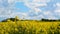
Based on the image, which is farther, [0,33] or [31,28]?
[0,33]

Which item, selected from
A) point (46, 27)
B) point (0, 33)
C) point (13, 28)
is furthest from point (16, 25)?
point (46, 27)

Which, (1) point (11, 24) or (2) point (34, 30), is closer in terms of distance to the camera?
(2) point (34, 30)

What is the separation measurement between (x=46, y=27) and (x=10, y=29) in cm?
213

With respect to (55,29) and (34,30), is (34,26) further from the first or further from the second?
(55,29)

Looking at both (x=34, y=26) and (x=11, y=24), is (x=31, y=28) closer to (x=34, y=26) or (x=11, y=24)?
(x=34, y=26)

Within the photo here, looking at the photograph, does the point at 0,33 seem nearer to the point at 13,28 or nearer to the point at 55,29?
the point at 13,28

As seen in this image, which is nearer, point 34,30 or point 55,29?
point 34,30

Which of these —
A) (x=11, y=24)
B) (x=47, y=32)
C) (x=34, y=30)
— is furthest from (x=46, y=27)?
(x=11, y=24)

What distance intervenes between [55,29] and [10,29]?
2.68 meters

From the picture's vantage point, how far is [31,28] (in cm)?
1094

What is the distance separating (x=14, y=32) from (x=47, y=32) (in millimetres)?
1881

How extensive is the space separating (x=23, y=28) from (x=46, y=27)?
1.55 metres

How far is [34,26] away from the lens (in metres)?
11.2

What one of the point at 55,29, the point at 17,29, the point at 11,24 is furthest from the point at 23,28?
the point at 55,29
